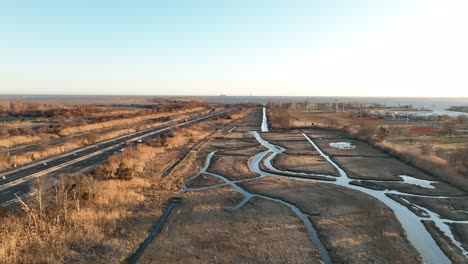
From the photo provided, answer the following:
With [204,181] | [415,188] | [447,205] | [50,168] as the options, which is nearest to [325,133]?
[415,188]

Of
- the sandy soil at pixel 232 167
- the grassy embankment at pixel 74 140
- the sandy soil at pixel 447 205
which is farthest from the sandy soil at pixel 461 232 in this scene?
the grassy embankment at pixel 74 140

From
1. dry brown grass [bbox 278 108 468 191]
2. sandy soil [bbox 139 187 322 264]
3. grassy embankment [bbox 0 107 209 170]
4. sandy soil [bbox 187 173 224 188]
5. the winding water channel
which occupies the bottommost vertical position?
the winding water channel

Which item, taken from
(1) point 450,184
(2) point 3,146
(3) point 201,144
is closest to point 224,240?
(1) point 450,184

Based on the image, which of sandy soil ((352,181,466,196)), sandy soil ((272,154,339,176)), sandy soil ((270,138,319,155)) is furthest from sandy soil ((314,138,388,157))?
sandy soil ((352,181,466,196))

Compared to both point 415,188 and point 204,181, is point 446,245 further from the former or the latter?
point 204,181

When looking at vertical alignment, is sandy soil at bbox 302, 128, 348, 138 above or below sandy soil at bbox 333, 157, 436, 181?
above

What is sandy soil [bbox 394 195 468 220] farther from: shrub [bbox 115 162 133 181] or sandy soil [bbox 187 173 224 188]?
shrub [bbox 115 162 133 181]
